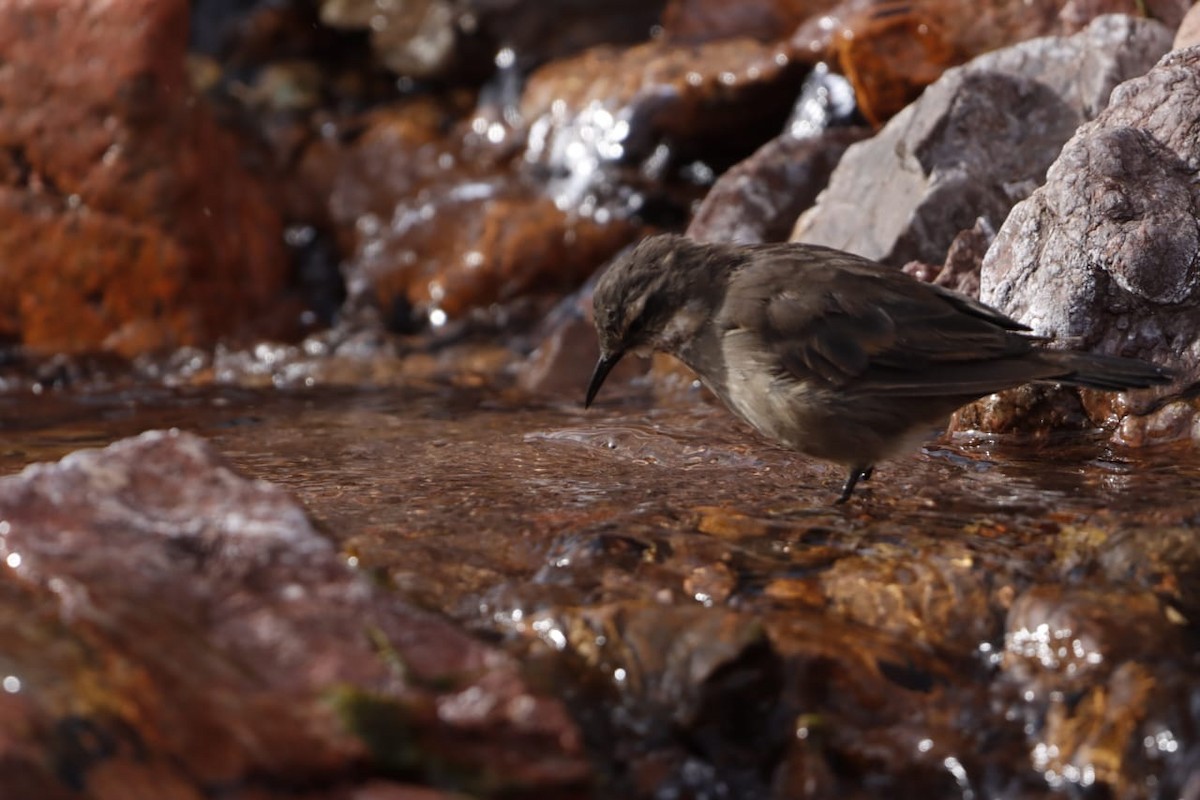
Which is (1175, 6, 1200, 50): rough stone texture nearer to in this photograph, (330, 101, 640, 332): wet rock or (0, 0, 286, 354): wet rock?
(330, 101, 640, 332): wet rock

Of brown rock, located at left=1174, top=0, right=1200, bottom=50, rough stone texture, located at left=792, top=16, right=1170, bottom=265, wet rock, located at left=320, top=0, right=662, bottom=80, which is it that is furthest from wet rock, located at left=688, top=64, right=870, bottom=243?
wet rock, located at left=320, top=0, right=662, bottom=80

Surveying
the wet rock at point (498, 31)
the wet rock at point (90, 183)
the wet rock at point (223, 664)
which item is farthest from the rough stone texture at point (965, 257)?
the wet rock at point (498, 31)

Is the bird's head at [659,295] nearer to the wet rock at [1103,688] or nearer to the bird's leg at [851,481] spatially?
the bird's leg at [851,481]

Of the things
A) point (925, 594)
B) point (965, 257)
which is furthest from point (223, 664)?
point (965, 257)

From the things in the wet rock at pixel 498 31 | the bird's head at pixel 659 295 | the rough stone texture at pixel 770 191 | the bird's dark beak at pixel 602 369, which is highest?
the wet rock at pixel 498 31

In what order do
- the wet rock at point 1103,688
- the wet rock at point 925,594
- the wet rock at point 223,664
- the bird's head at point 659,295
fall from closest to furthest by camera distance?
the wet rock at point 223,664 < the wet rock at point 1103,688 < the wet rock at point 925,594 < the bird's head at point 659,295

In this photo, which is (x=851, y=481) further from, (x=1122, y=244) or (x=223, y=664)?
(x=223, y=664)
